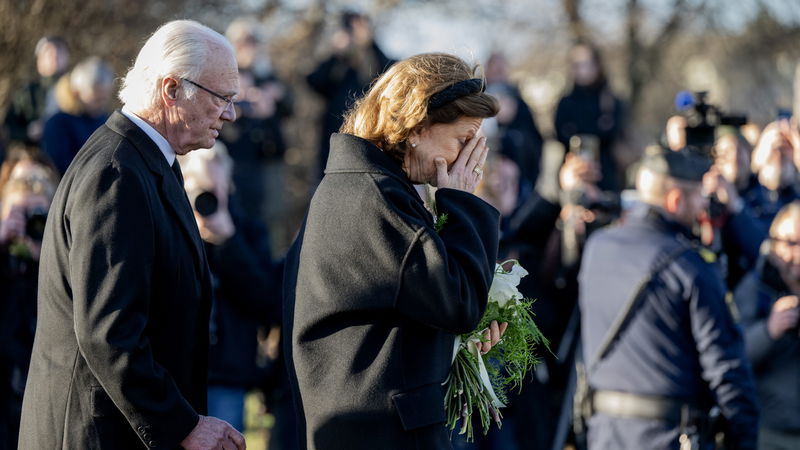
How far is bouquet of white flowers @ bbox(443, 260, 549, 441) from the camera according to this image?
349 centimetres

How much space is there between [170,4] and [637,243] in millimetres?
9470

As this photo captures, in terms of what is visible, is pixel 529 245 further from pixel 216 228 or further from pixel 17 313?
pixel 17 313

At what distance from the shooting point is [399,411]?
3201mm

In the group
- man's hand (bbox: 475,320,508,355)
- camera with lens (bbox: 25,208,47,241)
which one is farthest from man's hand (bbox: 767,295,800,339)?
camera with lens (bbox: 25,208,47,241)

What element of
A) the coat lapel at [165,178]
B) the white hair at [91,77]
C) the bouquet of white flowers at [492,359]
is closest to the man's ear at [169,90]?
the coat lapel at [165,178]

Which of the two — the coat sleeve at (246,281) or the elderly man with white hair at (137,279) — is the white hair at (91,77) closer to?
the coat sleeve at (246,281)

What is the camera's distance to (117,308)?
3.22m

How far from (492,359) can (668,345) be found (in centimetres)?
163

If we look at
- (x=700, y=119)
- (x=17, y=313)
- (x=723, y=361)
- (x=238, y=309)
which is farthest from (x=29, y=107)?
(x=723, y=361)

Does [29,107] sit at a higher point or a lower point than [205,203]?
lower

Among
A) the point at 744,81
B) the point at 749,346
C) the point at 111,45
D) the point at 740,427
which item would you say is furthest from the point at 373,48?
the point at 744,81

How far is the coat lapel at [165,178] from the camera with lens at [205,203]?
2282 millimetres

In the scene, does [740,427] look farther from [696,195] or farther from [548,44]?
[548,44]

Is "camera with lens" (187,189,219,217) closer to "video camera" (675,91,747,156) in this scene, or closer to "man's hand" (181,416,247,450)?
"man's hand" (181,416,247,450)
